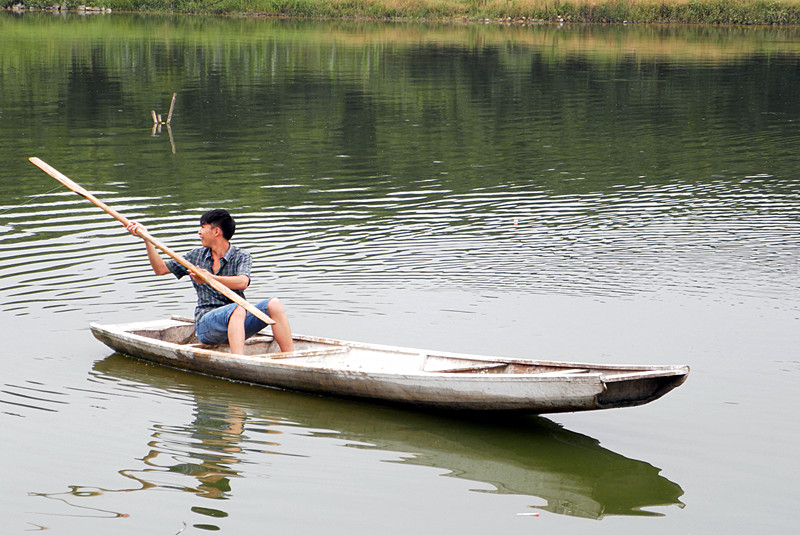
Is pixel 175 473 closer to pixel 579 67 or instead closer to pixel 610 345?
pixel 610 345

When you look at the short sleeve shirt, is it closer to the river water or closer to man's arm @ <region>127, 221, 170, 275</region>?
man's arm @ <region>127, 221, 170, 275</region>

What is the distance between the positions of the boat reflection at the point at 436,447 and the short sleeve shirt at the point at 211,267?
708mm

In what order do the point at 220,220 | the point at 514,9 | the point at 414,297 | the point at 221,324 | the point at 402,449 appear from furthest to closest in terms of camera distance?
the point at 514,9 < the point at 414,297 < the point at 221,324 < the point at 220,220 < the point at 402,449

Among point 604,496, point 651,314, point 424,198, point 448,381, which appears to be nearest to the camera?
point 604,496

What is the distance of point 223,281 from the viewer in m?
8.82

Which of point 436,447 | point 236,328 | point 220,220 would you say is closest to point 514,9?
point 220,220

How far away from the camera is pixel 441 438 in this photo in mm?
7863

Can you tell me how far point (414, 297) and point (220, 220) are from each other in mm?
3121

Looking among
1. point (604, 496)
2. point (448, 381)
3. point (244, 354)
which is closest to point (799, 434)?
point (604, 496)

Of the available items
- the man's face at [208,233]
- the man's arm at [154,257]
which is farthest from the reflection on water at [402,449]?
the man's face at [208,233]

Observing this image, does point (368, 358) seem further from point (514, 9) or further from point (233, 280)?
point (514, 9)

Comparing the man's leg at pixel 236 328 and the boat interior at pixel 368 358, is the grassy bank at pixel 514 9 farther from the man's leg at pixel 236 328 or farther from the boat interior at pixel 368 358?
the man's leg at pixel 236 328

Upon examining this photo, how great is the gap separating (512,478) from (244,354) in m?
2.88

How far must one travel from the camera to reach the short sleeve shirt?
8891mm
